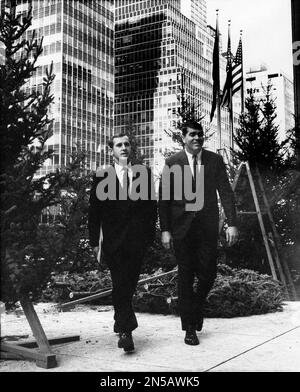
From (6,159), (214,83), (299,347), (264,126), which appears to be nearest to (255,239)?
(214,83)

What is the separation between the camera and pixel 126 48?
7746mm

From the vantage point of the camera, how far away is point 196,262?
4109 mm

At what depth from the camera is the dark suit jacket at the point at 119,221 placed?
3844mm

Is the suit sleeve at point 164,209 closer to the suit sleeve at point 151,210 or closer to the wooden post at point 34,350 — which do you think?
the suit sleeve at point 151,210

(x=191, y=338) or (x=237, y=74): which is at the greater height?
(x=237, y=74)

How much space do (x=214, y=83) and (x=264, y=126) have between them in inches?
183

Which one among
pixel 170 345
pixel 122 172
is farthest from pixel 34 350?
pixel 122 172

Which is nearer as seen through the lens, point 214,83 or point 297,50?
point 297,50

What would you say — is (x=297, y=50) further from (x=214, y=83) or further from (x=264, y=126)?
(x=264, y=126)

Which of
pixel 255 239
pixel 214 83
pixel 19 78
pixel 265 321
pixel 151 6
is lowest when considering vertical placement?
pixel 265 321

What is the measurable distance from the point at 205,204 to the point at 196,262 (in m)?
0.48

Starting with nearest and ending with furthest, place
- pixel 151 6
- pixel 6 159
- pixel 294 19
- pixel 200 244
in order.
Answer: pixel 6 159, pixel 200 244, pixel 294 19, pixel 151 6

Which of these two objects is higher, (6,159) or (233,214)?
(6,159)

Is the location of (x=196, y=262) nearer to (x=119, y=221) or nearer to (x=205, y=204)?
(x=205, y=204)
